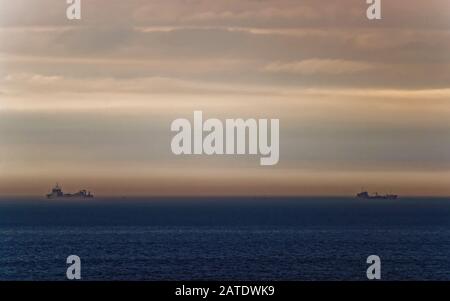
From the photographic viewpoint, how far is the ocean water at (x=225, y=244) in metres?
55.2

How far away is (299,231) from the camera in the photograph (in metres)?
87.2

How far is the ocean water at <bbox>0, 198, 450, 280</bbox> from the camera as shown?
55.2m

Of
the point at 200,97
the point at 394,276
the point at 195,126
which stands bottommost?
the point at 394,276

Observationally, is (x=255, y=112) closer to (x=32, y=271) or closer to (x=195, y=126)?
(x=195, y=126)

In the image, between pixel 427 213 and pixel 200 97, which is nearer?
pixel 200 97

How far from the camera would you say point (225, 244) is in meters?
72.3

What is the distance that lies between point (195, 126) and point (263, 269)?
32729 mm

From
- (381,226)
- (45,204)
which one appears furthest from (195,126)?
(45,204)

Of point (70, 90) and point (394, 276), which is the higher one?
point (70, 90)
